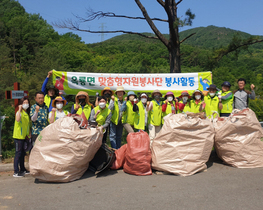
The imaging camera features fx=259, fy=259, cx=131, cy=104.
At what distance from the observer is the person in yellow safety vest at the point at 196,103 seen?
5383mm

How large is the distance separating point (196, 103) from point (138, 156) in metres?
1.86

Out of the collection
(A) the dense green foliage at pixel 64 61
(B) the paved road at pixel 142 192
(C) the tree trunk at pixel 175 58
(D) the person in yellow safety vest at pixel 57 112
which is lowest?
(B) the paved road at pixel 142 192

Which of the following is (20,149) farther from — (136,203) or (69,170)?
(136,203)

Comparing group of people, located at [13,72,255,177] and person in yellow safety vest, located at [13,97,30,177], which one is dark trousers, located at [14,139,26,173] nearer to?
person in yellow safety vest, located at [13,97,30,177]

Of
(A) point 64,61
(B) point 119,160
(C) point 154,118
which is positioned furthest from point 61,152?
(A) point 64,61

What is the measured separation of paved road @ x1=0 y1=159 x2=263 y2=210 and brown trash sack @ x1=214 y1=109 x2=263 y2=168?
0.20 m

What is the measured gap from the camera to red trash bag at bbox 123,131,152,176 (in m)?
4.39

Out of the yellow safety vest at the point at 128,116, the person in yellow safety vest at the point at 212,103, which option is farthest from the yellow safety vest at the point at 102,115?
the person in yellow safety vest at the point at 212,103

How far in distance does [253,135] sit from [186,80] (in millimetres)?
2647

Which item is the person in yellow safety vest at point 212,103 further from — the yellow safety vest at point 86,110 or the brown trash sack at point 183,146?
the yellow safety vest at point 86,110

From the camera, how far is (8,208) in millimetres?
3225

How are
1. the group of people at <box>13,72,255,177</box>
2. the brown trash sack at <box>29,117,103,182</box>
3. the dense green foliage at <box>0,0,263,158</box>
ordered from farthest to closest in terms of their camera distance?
1. the dense green foliage at <box>0,0,263,158</box>
2. the group of people at <box>13,72,255,177</box>
3. the brown trash sack at <box>29,117,103,182</box>

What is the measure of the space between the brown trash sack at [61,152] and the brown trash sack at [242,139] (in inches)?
92.2

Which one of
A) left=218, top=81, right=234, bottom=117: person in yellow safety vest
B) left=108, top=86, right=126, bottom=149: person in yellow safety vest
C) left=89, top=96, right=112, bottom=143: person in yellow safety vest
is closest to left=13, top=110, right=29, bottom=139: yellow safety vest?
left=89, top=96, right=112, bottom=143: person in yellow safety vest
